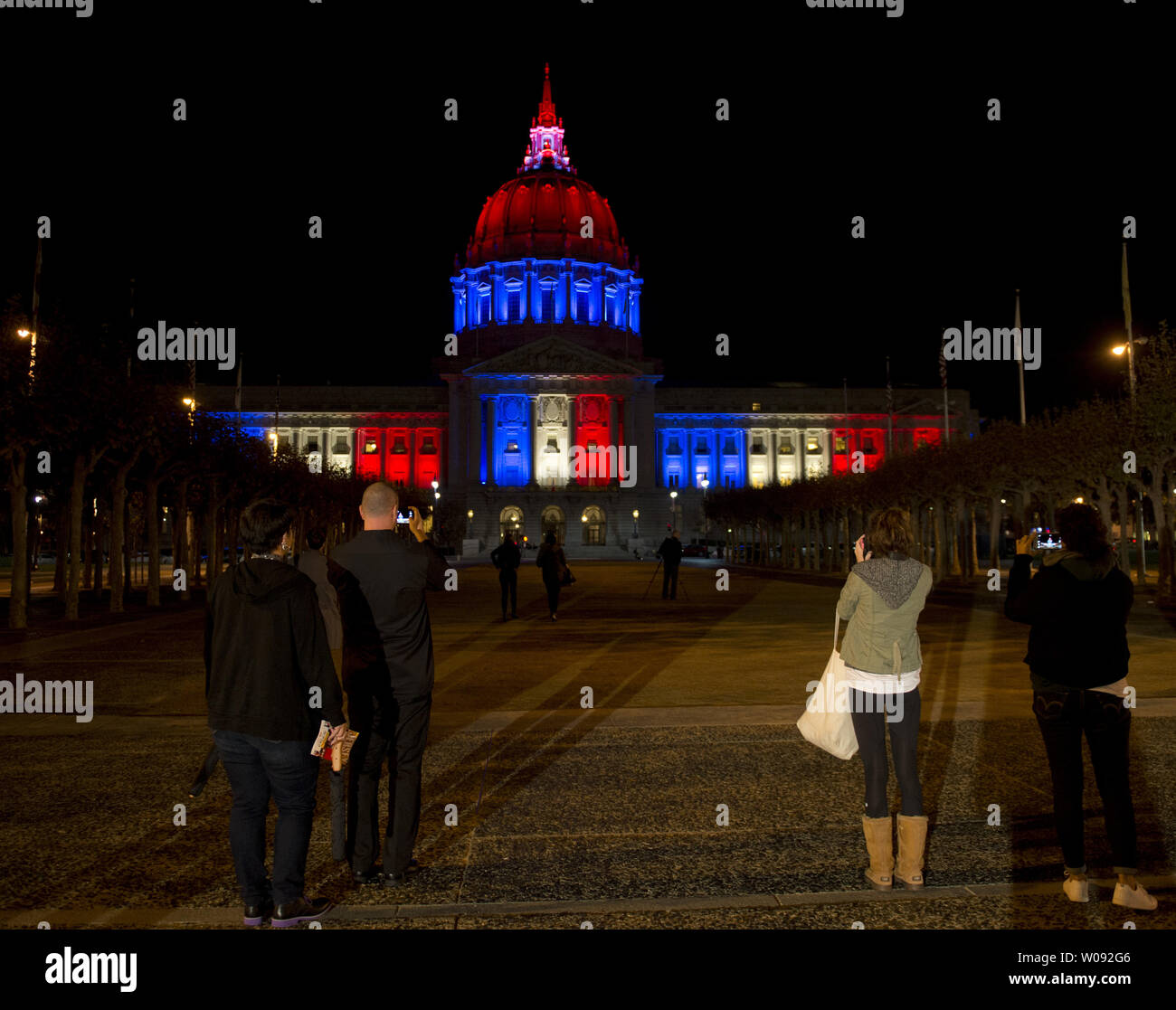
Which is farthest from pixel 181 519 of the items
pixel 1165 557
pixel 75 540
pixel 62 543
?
pixel 1165 557

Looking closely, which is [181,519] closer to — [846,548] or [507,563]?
[507,563]

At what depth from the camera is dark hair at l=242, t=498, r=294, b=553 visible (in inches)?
220

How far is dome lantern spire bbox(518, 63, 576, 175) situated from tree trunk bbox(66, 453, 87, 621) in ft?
371

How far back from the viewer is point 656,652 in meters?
18.0

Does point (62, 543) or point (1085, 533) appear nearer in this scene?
point (1085, 533)

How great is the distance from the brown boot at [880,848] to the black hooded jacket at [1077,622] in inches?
46.6

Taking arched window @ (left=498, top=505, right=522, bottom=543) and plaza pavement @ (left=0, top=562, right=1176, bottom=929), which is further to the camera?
arched window @ (left=498, top=505, right=522, bottom=543)

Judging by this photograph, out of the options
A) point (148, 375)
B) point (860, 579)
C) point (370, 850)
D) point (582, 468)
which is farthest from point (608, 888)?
point (582, 468)

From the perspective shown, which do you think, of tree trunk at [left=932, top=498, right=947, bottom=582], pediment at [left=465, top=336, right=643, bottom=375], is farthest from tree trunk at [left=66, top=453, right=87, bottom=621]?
pediment at [left=465, top=336, right=643, bottom=375]

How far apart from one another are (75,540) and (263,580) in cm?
2212

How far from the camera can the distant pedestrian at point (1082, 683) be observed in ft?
18.6

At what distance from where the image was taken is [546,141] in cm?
13638

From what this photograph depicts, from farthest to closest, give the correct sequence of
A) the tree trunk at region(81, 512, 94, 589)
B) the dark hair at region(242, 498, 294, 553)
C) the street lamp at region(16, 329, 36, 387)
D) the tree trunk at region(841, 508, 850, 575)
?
the tree trunk at region(841, 508, 850, 575), the tree trunk at region(81, 512, 94, 589), the street lamp at region(16, 329, 36, 387), the dark hair at region(242, 498, 294, 553)

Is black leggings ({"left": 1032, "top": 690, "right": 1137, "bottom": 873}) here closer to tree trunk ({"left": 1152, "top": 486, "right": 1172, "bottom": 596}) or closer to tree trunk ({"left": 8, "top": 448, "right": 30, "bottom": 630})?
tree trunk ({"left": 8, "top": 448, "right": 30, "bottom": 630})
